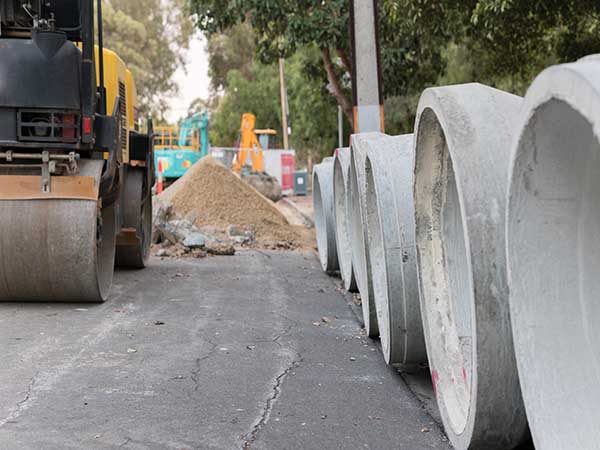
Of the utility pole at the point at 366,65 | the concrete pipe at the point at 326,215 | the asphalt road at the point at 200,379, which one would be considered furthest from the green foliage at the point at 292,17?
the asphalt road at the point at 200,379

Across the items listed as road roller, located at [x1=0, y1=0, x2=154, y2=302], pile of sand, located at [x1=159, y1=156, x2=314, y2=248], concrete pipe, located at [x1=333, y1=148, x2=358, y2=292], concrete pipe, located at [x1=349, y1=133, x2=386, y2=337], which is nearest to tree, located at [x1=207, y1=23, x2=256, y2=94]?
pile of sand, located at [x1=159, y1=156, x2=314, y2=248]

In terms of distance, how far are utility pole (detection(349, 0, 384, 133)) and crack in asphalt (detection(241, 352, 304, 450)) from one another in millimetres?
5661

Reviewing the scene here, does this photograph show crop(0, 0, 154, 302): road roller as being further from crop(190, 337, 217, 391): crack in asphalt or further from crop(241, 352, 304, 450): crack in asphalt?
crop(241, 352, 304, 450): crack in asphalt

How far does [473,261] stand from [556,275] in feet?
1.34

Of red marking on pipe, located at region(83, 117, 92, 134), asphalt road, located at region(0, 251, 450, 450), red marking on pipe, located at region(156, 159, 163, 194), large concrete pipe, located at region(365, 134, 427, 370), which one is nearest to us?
asphalt road, located at region(0, 251, 450, 450)

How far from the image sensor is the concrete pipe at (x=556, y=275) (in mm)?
2857

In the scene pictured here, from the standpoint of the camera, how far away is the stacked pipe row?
285 centimetres

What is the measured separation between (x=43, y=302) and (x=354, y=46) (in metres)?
5.33

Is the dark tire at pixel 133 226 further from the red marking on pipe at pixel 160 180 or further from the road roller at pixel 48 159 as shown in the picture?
the red marking on pipe at pixel 160 180

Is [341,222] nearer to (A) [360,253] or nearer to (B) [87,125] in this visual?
(A) [360,253]

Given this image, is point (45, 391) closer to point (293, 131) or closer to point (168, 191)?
point (168, 191)

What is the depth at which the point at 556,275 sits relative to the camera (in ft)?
9.93

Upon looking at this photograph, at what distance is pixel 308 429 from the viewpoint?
4.50 metres

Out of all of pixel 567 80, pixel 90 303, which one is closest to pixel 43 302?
pixel 90 303
